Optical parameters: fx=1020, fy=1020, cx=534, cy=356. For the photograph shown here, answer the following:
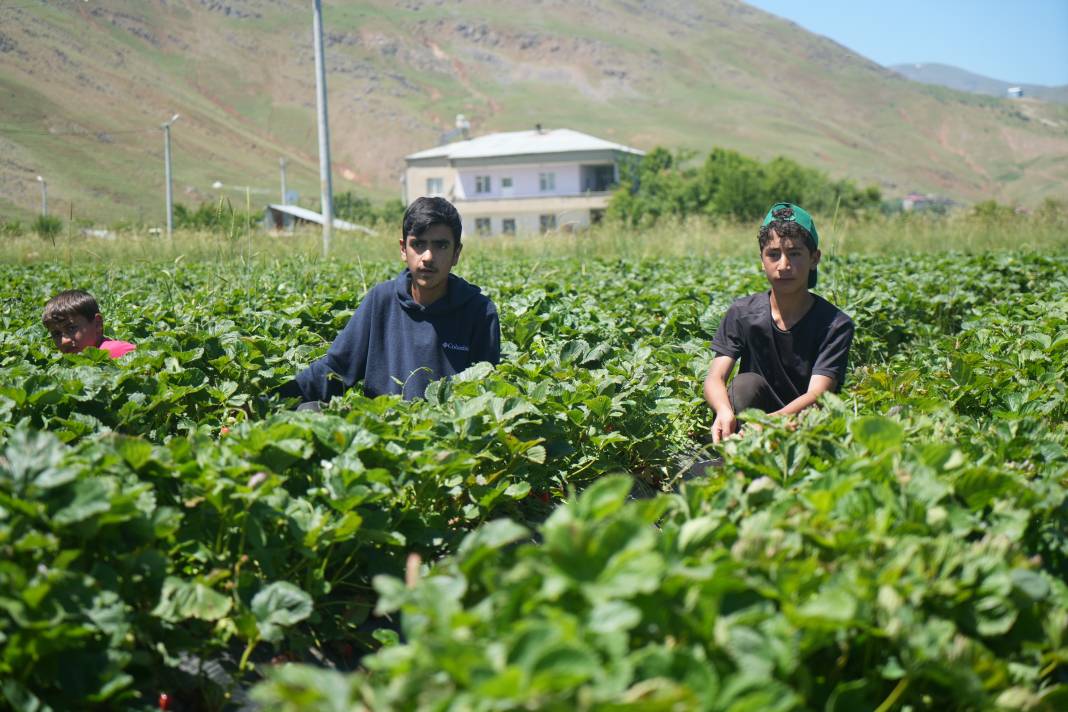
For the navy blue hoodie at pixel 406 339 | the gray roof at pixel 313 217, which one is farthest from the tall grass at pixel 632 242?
the navy blue hoodie at pixel 406 339

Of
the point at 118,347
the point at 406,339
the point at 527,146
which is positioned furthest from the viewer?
the point at 527,146

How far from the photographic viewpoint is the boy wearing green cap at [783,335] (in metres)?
4.34

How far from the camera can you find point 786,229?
4316 mm

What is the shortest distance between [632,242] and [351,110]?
454 feet

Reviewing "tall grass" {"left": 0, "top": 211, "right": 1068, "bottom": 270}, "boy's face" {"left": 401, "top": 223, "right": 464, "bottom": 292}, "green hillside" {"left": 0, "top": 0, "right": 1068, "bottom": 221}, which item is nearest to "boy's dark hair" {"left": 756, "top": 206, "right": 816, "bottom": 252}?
"boy's face" {"left": 401, "top": 223, "right": 464, "bottom": 292}

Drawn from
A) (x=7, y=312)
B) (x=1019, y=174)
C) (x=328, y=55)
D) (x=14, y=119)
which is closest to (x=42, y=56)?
(x=14, y=119)

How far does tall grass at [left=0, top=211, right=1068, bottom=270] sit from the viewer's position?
15.2m

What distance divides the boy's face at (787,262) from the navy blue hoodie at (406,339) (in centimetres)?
122

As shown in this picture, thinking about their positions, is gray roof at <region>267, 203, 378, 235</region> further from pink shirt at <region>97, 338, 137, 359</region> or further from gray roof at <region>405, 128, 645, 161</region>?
gray roof at <region>405, 128, 645, 161</region>

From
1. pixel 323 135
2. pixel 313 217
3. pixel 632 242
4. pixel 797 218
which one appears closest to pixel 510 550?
pixel 797 218

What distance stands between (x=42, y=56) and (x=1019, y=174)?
140408mm

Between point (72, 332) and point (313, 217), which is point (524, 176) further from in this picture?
point (72, 332)

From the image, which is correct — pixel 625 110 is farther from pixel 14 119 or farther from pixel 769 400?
pixel 769 400

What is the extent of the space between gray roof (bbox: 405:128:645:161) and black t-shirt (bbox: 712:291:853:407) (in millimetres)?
63481
